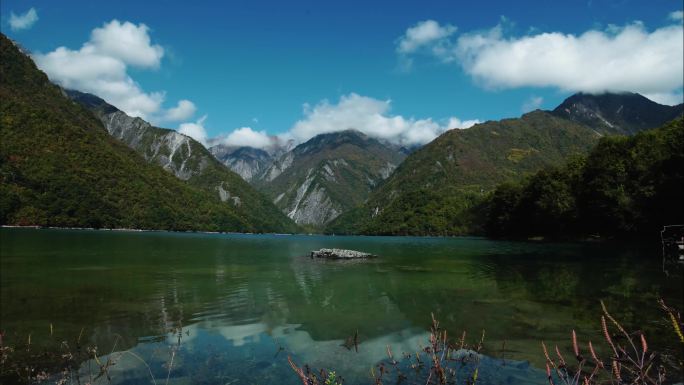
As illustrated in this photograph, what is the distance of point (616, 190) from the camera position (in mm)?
92812

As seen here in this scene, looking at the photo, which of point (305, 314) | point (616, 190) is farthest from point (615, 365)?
point (616, 190)

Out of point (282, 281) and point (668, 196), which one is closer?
point (282, 281)

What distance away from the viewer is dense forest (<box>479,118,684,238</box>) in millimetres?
80000

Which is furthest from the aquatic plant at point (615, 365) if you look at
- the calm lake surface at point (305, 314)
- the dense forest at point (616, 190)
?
the dense forest at point (616, 190)

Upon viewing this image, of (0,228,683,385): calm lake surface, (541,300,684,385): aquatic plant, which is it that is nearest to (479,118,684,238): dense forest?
(0,228,683,385): calm lake surface

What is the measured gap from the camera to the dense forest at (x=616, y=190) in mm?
80000

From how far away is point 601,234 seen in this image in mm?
105688

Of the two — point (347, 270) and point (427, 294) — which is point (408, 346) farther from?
point (347, 270)

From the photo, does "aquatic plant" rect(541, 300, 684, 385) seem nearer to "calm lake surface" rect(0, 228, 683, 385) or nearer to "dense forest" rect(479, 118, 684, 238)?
"calm lake surface" rect(0, 228, 683, 385)

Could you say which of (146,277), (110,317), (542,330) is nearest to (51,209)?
(146,277)

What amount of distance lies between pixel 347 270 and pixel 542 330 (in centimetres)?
2871

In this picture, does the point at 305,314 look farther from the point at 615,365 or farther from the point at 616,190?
the point at 616,190

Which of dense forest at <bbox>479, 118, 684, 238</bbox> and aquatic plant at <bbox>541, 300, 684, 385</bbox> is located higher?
dense forest at <bbox>479, 118, 684, 238</bbox>

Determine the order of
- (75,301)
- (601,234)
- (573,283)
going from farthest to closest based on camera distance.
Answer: (601,234) → (573,283) → (75,301)
